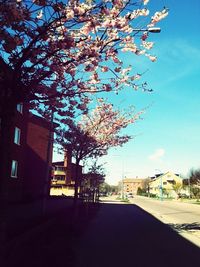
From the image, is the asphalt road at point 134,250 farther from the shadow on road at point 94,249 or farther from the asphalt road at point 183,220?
the asphalt road at point 183,220

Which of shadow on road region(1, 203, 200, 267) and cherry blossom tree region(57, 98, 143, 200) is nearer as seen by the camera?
shadow on road region(1, 203, 200, 267)

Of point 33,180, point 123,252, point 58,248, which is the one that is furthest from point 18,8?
point 33,180

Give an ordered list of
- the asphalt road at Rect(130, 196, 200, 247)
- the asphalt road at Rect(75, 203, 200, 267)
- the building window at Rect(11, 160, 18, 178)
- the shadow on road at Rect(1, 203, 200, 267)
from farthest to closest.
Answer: the building window at Rect(11, 160, 18, 178)
the asphalt road at Rect(130, 196, 200, 247)
the asphalt road at Rect(75, 203, 200, 267)
the shadow on road at Rect(1, 203, 200, 267)

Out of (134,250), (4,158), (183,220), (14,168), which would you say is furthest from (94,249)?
(14,168)

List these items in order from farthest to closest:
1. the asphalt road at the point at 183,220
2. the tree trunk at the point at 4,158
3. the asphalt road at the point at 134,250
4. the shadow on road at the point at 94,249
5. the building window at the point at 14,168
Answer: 1. the building window at the point at 14,168
2. the asphalt road at the point at 183,220
3. the asphalt road at the point at 134,250
4. the shadow on road at the point at 94,249
5. the tree trunk at the point at 4,158

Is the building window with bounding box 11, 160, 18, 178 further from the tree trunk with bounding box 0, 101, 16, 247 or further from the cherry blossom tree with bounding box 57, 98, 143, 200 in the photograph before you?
the tree trunk with bounding box 0, 101, 16, 247

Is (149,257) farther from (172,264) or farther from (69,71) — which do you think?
(69,71)

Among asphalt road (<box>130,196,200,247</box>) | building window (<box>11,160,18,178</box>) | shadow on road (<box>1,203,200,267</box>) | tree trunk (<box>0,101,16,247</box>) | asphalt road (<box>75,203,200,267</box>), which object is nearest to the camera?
tree trunk (<box>0,101,16,247</box>)

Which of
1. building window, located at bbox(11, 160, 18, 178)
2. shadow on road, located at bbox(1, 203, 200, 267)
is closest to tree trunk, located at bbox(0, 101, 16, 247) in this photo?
shadow on road, located at bbox(1, 203, 200, 267)

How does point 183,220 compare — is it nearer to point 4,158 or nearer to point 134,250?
point 134,250

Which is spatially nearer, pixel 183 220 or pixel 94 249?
pixel 94 249

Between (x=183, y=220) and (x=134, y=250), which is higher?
(x=183, y=220)

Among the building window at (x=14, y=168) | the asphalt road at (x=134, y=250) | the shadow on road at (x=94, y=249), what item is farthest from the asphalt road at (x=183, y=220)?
the building window at (x=14, y=168)

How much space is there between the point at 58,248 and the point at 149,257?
2.12m
